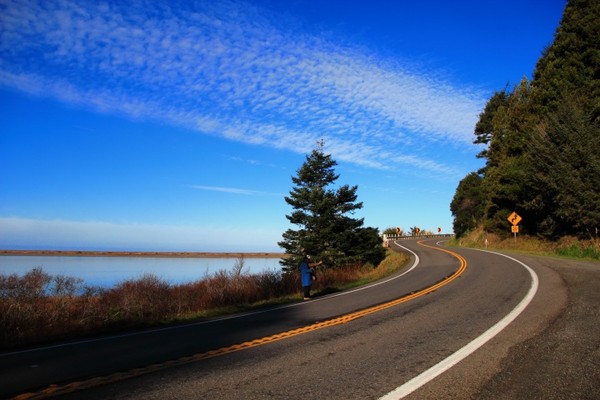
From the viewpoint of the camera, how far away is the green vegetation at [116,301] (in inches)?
416

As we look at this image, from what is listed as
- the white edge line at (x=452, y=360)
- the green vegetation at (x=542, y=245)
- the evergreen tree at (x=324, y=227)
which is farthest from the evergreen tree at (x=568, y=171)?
the white edge line at (x=452, y=360)

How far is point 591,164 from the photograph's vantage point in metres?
25.9

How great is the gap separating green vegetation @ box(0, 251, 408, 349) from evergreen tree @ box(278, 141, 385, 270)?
13223 millimetres

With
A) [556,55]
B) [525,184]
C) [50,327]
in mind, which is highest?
[556,55]

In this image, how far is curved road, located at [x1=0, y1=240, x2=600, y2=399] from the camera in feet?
15.9

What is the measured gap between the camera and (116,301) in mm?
14258

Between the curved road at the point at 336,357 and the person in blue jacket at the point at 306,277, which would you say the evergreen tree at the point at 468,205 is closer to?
the person in blue jacket at the point at 306,277

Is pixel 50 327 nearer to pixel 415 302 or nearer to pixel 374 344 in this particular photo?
pixel 374 344

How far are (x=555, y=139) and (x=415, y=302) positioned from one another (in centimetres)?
2411

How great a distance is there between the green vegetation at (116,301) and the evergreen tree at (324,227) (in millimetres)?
13223

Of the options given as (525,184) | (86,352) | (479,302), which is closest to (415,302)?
(479,302)

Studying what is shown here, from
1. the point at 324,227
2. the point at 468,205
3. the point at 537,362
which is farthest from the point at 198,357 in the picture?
the point at 468,205

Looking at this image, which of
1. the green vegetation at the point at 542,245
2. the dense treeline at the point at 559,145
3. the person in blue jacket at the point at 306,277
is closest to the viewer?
the person in blue jacket at the point at 306,277

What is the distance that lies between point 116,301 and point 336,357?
10.6 meters
